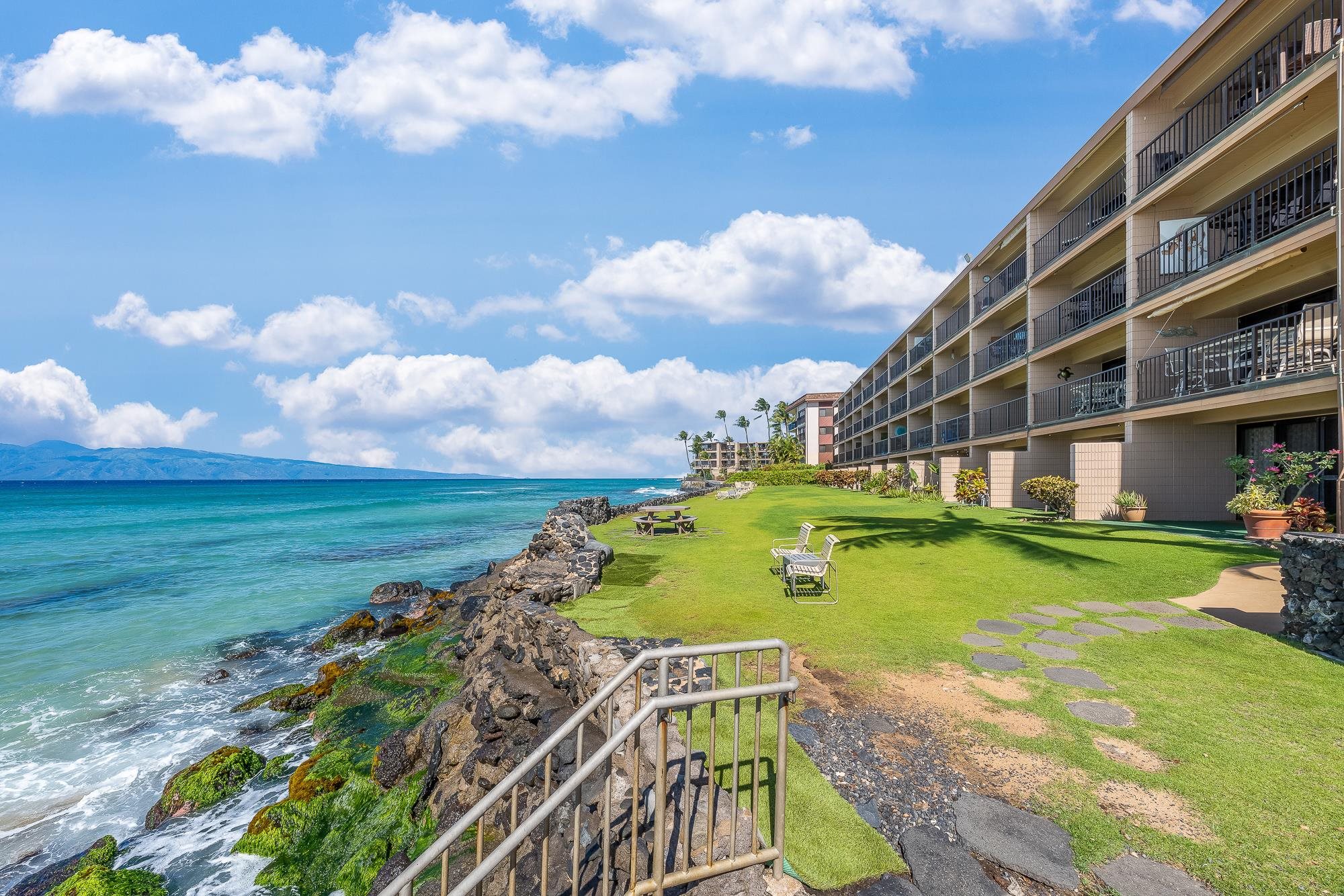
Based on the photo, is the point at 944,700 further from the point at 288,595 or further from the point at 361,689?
the point at 288,595

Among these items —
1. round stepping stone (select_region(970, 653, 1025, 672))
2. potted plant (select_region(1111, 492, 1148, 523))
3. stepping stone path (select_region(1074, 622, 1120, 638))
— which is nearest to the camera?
round stepping stone (select_region(970, 653, 1025, 672))

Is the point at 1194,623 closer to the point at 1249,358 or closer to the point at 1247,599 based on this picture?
the point at 1247,599

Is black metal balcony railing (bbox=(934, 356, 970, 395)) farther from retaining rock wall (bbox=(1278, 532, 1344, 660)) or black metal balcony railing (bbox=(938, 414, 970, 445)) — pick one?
retaining rock wall (bbox=(1278, 532, 1344, 660))

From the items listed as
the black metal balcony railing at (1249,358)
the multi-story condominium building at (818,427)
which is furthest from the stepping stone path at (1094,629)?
the multi-story condominium building at (818,427)

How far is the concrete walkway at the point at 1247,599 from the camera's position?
6766 millimetres

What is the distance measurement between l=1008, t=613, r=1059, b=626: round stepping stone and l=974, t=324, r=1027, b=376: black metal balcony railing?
60.4ft

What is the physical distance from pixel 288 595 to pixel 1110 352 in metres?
29.2

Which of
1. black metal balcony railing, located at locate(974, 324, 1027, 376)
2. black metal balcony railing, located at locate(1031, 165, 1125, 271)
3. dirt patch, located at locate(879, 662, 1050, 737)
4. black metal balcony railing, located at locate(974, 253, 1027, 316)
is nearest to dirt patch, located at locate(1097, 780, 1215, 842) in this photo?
dirt patch, located at locate(879, 662, 1050, 737)

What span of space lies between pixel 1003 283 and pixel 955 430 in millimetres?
8142

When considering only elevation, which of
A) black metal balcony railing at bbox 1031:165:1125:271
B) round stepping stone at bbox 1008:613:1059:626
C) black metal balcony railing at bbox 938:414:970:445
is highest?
black metal balcony railing at bbox 1031:165:1125:271

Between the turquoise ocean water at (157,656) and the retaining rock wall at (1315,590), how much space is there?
36.8 feet

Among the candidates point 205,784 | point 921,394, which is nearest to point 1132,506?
point 205,784

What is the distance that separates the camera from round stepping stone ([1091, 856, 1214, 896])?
279 cm

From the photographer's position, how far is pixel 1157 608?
755cm
